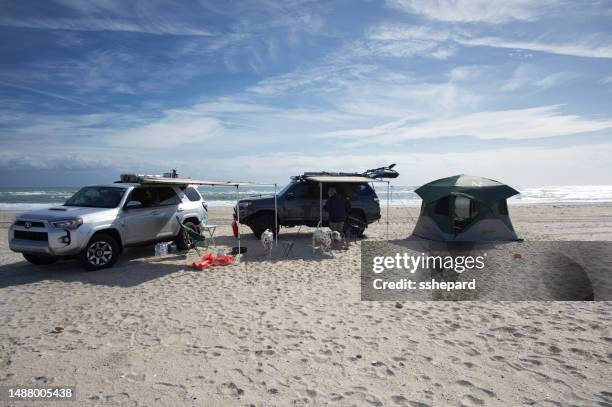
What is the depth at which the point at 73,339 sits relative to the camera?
444 centimetres

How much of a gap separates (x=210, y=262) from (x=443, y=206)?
23.2ft

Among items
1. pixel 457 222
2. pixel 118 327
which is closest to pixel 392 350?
pixel 118 327

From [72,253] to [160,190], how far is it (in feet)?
8.52

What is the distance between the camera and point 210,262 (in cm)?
819

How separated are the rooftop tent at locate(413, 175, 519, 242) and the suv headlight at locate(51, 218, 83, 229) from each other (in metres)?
9.28

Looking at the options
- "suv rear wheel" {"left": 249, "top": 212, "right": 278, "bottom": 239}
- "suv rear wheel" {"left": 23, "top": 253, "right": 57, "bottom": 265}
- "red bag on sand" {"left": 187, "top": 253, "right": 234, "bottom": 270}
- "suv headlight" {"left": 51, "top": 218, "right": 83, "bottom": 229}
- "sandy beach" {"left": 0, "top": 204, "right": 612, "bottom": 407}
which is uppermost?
"suv headlight" {"left": 51, "top": 218, "right": 83, "bottom": 229}

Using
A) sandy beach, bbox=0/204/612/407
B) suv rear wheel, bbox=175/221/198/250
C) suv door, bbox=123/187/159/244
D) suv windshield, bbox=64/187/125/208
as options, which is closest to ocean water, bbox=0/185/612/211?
Result: suv rear wheel, bbox=175/221/198/250

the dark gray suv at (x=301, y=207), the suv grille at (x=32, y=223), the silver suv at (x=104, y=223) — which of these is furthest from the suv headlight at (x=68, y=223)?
the dark gray suv at (x=301, y=207)

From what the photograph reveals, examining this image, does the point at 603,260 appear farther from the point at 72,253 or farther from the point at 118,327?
the point at 72,253

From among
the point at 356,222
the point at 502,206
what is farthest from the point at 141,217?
the point at 502,206

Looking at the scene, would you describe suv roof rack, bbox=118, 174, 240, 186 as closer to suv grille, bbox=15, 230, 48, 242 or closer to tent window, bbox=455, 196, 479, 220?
suv grille, bbox=15, 230, 48, 242

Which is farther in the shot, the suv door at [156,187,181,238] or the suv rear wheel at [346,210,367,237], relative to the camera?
the suv rear wheel at [346,210,367,237]

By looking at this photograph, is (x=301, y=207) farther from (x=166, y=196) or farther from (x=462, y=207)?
(x=462, y=207)

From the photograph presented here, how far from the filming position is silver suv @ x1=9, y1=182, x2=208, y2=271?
23.3 feet
